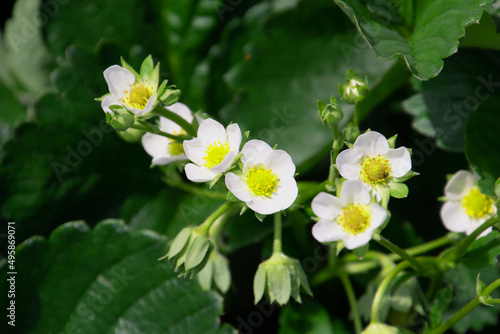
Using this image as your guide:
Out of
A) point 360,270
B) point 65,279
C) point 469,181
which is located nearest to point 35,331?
point 65,279

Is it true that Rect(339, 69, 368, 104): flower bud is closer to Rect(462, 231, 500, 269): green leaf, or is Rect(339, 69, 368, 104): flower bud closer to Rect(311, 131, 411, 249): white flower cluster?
Rect(311, 131, 411, 249): white flower cluster

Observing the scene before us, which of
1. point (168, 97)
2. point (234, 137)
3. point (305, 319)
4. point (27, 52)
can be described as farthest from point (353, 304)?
point (27, 52)

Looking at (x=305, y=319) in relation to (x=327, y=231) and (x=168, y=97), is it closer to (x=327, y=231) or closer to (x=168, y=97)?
(x=327, y=231)

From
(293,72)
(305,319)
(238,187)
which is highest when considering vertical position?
(238,187)

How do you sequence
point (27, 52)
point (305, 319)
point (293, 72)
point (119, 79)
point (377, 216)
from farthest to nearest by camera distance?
point (27, 52), point (293, 72), point (305, 319), point (119, 79), point (377, 216)

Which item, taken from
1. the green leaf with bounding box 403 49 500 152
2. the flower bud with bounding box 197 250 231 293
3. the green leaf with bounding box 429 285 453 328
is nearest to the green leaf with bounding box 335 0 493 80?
the green leaf with bounding box 403 49 500 152
